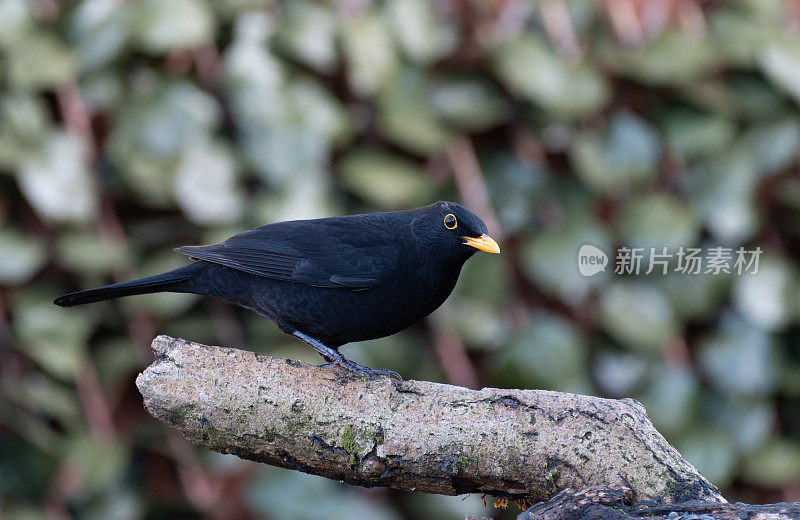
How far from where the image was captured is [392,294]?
2289mm

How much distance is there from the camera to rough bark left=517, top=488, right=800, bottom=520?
5.38ft

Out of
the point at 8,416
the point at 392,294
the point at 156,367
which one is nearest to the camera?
the point at 156,367

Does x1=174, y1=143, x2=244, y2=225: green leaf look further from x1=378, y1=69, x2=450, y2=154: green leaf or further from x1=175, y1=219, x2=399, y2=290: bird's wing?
x1=175, y1=219, x2=399, y2=290: bird's wing

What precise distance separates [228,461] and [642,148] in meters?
2.15

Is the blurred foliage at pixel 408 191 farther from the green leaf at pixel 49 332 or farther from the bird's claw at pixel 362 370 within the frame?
the bird's claw at pixel 362 370

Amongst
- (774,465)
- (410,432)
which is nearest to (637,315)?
(774,465)

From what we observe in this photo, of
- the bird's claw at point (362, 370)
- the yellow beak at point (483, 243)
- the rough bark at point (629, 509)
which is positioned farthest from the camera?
the yellow beak at point (483, 243)

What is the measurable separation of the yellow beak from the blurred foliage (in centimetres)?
110

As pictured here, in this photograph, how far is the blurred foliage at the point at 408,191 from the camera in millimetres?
3326

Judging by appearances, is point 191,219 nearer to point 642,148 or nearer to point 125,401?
point 125,401

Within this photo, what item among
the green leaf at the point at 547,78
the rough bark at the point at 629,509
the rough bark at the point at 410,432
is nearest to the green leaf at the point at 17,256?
the rough bark at the point at 410,432

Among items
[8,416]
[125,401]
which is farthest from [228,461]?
[8,416]

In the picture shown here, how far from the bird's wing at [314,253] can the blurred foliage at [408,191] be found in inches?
33.6

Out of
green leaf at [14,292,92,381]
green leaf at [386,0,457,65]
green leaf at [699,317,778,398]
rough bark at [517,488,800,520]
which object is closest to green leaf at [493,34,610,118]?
green leaf at [386,0,457,65]
